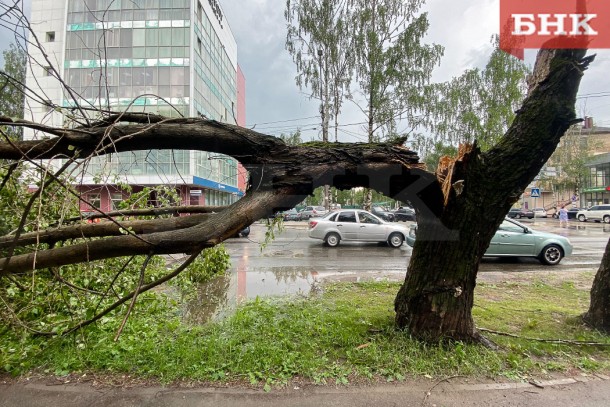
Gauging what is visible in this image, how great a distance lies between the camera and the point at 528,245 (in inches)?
340

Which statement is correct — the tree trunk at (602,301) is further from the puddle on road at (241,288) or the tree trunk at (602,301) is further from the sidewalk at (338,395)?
the puddle on road at (241,288)

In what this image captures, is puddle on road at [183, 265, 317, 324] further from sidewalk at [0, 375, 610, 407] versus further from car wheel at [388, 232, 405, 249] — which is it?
car wheel at [388, 232, 405, 249]

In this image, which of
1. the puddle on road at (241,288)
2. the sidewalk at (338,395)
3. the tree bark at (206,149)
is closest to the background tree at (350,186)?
the tree bark at (206,149)

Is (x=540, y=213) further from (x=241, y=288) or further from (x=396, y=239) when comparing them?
(x=241, y=288)

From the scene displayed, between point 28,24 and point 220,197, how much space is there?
3310 cm

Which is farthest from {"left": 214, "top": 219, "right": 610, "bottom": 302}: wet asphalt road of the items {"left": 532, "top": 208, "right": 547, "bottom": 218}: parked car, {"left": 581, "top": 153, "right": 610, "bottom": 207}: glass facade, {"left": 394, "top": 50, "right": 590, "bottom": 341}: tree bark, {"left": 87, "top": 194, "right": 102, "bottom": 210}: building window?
{"left": 581, "top": 153, "right": 610, "bottom": 207}: glass facade

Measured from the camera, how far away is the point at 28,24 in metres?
1.95

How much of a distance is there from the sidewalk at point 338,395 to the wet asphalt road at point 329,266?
2.95m

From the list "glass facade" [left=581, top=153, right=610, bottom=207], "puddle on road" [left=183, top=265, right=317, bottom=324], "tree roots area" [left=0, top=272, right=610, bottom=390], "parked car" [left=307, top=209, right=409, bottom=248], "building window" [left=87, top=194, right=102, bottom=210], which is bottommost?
"puddle on road" [left=183, top=265, right=317, bottom=324]

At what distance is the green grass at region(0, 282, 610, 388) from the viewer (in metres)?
2.88

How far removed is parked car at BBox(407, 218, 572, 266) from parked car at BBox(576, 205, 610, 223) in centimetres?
2498

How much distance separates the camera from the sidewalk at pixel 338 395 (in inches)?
98.7

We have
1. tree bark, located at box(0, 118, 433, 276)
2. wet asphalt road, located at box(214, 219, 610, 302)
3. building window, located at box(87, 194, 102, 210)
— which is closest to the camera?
building window, located at box(87, 194, 102, 210)

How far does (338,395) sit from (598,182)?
4794 centimetres
